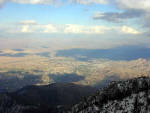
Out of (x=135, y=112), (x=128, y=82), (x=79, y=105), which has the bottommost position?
(x=79, y=105)

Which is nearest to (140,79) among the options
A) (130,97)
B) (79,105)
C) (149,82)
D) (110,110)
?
(149,82)

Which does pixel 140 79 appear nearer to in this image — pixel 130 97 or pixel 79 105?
pixel 130 97

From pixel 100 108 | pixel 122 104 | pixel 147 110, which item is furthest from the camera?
pixel 100 108

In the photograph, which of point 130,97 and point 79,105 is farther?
point 79,105


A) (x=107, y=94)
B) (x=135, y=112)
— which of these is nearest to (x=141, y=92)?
(x=135, y=112)

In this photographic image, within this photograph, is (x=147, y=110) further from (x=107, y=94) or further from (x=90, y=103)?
(x=90, y=103)

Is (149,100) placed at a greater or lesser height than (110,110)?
greater

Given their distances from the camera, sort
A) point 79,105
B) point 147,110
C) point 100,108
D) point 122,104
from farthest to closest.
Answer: point 79,105
point 100,108
point 122,104
point 147,110
